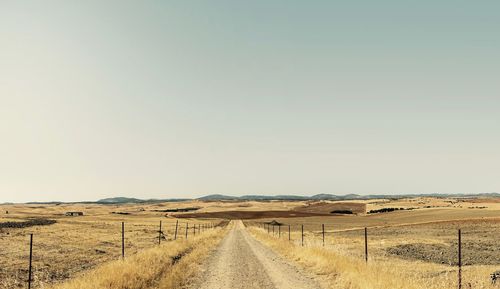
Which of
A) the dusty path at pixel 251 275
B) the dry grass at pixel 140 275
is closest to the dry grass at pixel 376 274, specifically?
the dusty path at pixel 251 275

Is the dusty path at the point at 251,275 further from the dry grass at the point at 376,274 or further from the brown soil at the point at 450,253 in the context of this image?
the brown soil at the point at 450,253

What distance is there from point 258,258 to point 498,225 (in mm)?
Answer: 54168

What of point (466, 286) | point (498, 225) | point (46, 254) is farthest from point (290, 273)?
point (498, 225)

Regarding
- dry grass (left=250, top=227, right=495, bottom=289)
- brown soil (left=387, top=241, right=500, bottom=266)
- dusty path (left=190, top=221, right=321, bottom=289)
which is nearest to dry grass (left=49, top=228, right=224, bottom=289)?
dusty path (left=190, top=221, right=321, bottom=289)

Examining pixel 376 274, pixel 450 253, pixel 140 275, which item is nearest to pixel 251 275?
pixel 140 275

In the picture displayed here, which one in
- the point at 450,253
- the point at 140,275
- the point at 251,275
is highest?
the point at 140,275

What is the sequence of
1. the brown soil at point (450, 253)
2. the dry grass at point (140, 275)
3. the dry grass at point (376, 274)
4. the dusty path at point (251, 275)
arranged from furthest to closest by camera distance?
1. the brown soil at point (450, 253)
2. the dusty path at point (251, 275)
3. the dry grass at point (376, 274)
4. the dry grass at point (140, 275)

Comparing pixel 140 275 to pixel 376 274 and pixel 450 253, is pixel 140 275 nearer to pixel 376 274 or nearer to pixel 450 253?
pixel 376 274

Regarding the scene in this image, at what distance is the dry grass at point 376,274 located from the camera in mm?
17469

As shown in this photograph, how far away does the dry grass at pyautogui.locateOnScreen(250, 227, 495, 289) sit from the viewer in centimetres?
1747

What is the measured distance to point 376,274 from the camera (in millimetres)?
19172

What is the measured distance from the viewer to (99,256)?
113 ft

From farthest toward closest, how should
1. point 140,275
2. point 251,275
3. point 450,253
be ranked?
point 450,253
point 251,275
point 140,275

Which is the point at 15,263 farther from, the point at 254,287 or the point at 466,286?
the point at 466,286
